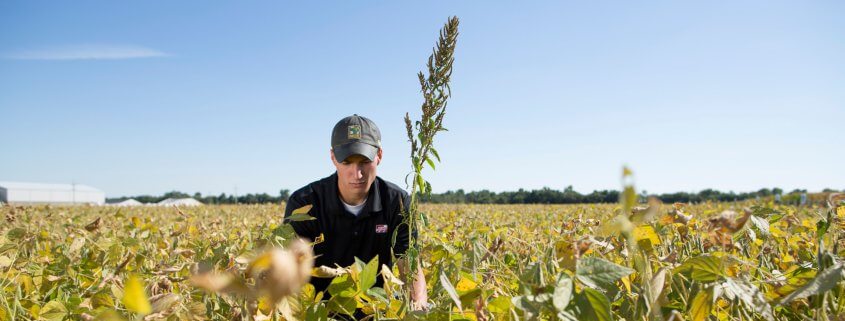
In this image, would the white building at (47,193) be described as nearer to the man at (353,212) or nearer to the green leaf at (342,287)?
the man at (353,212)

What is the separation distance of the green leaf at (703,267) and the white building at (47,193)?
60449 millimetres

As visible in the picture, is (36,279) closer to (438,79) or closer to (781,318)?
(438,79)

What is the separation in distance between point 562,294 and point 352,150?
83.2 inches

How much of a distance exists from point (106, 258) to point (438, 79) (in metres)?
1.60

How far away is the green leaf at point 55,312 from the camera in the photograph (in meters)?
1.23

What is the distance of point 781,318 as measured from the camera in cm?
122

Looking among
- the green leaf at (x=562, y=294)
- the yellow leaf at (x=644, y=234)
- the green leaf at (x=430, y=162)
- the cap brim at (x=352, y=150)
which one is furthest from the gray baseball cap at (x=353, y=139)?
the green leaf at (x=562, y=294)

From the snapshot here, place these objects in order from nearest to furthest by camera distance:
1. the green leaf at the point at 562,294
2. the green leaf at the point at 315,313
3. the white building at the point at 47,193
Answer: the green leaf at the point at 562,294
the green leaf at the point at 315,313
the white building at the point at 47,193

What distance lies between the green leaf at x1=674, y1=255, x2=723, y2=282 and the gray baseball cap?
1952 mm

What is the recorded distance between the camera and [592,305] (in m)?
0.74

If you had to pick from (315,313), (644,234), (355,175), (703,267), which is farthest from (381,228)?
(703,267)

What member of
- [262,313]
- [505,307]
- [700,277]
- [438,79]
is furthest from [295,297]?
[700,277]

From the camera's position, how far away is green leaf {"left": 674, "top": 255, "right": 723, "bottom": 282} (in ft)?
2.83

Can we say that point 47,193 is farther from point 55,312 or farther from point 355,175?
point 55,312
